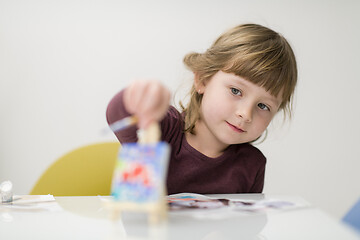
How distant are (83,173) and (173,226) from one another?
693 millimetres

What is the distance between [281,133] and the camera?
1.98 meters

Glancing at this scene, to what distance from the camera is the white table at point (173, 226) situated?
52cm

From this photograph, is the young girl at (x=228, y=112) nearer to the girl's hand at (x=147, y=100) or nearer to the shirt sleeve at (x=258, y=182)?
the shirt sleeve at (x=258, y=182)

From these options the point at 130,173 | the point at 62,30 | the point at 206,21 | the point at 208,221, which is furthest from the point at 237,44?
the point at 62,30

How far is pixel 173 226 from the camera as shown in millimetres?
558

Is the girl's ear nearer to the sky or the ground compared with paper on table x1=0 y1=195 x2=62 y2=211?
nearer to the sky

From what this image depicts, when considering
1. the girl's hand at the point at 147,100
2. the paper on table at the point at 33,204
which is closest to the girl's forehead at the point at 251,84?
the paper on table at the point at 33,204

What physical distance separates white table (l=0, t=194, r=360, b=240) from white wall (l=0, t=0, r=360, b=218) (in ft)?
4.07

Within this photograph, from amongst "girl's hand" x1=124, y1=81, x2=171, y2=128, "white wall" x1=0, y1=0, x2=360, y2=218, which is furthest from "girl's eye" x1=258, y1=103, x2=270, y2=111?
"white wall" x1=0, y1=0, x2=360, y2=218

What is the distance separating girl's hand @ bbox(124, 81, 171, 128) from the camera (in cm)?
32

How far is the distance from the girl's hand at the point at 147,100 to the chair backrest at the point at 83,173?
91 cm

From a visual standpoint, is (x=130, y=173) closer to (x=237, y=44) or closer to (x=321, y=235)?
(x=321, y=235)

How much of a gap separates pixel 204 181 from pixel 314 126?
108 cm

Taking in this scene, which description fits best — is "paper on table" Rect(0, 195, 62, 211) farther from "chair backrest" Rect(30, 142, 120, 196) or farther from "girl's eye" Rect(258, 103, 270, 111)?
"girl's eye" Rect(258, 103, 270, 111)
